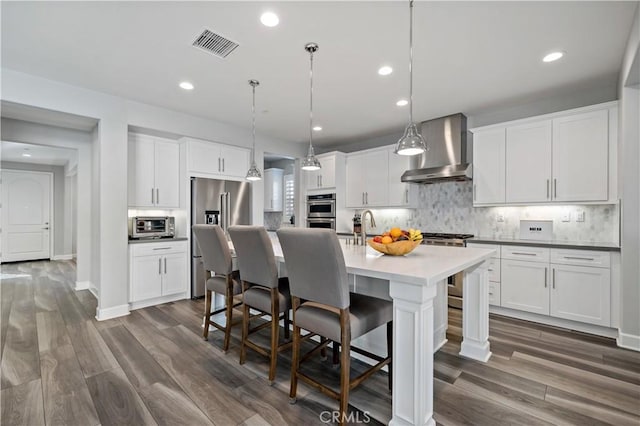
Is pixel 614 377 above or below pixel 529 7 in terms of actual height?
below

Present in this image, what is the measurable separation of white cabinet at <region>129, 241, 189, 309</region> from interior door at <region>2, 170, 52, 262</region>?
5997 millimetres

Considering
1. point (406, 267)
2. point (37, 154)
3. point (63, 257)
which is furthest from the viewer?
point (63, 257)

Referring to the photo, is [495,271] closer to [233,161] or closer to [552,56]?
[552,56]

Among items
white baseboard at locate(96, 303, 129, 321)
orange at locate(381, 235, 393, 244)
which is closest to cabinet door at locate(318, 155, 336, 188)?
orange at locate(381, 235, 393, 244)

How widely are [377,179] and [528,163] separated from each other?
6.91 feet

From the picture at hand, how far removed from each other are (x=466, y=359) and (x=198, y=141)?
411 cm

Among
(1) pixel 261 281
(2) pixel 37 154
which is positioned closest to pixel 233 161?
(1) pixel 261 281

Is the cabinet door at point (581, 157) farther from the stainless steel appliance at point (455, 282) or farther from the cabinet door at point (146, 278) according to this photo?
the cabinet door at point (146, 278)

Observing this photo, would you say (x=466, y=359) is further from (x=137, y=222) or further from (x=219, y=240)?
(x=137, y=222)

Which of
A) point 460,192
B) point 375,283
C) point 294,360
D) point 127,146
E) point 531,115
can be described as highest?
point 531,115

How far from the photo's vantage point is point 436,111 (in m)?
3.85

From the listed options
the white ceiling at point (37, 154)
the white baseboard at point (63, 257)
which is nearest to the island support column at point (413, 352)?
the white ceiling at point (37, 154)

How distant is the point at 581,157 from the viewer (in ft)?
10.0

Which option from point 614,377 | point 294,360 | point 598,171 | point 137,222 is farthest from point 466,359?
point 137,222
